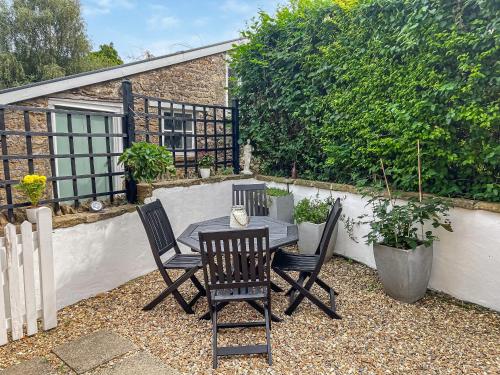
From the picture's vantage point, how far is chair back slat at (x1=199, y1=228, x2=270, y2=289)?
86.0 inches

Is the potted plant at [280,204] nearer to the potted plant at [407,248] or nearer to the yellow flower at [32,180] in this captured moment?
the potted plant at [407,248]

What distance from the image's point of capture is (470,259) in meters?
3.03

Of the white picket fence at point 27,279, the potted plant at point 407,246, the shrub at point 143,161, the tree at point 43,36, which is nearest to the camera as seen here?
the white picket fence at point 27,279

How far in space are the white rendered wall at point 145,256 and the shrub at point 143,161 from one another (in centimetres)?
35

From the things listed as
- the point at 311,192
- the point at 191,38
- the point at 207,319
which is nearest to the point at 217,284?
the point at 207,319

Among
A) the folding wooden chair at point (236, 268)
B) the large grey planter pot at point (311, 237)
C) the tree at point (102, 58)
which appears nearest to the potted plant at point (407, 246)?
the large grey planter pot at point (311, 237)

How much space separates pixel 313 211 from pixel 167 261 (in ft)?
6.56

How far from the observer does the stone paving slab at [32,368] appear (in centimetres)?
212

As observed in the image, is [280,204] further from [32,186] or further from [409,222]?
[32,186]

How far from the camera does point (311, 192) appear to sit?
15.1 ft

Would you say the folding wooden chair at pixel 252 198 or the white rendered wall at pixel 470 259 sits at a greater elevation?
the folding wooden chair at pixel 252 198

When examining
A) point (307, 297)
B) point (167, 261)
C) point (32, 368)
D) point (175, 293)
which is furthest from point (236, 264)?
point (32, 368)

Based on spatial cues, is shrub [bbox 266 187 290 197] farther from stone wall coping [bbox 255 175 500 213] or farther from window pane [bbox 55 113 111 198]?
window pane [bbox 55 113 111 198]

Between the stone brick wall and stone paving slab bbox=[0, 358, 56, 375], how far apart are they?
284 centimetres
